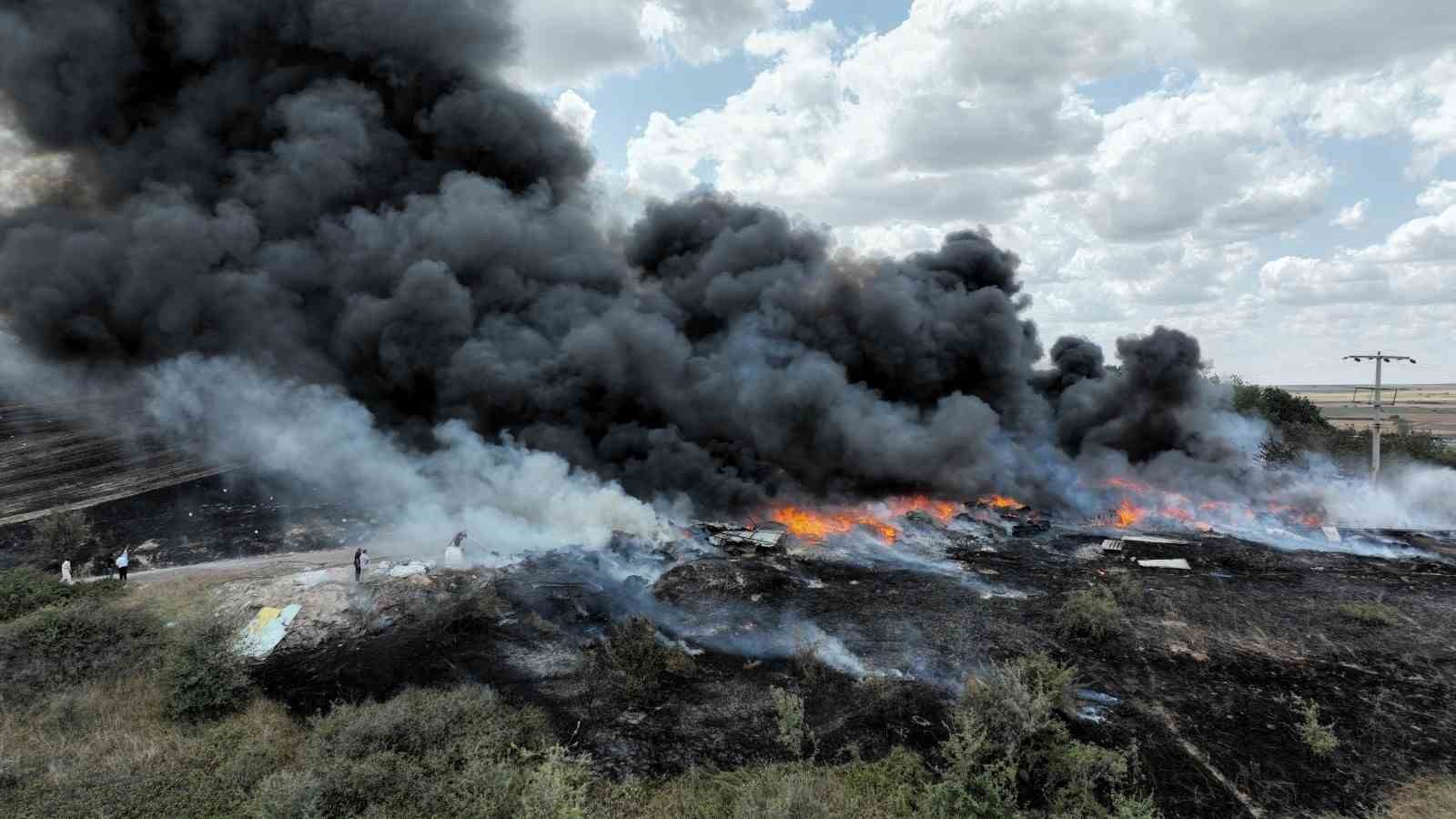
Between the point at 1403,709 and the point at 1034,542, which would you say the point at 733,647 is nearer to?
the point at 1403,709

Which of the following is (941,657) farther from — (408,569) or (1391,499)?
(1391,499)

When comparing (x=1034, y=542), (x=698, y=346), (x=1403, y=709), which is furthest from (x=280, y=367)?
(x=1403, y=709)

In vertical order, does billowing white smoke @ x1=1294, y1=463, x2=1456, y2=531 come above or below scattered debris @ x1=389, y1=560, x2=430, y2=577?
below

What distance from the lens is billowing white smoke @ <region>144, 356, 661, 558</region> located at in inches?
1043

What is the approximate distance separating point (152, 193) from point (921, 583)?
41.1 meters

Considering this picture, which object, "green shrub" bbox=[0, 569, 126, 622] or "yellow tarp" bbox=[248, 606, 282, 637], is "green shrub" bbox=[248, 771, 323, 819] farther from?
"green shrub" bbox=[0, 569, 126, 622]

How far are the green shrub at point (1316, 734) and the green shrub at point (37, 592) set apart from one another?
28615 mm

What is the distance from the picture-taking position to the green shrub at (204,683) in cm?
1470

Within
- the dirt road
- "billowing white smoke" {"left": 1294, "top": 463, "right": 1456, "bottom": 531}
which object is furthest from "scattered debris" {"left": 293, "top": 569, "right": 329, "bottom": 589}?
"billowing white smoke" {"left": 1294, "top": 463, "right": 1456, "bottom": 531}

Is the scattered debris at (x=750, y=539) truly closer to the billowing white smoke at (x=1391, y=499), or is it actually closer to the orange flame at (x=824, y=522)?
the orange flame at (x=824, y=522)

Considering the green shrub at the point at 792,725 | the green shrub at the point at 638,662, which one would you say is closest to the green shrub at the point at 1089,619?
the green shrub at the point at 792,725

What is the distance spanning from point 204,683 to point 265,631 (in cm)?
334

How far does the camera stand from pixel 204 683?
587 inches

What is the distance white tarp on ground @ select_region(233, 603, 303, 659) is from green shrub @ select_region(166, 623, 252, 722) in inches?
50.9
